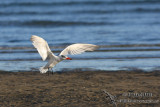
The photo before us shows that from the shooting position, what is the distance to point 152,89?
8.38 m

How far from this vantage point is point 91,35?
17875mm

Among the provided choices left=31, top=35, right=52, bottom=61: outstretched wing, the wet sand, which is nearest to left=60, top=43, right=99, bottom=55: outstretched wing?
left=31, top=35, right=52, bottom=61: outstretched wing

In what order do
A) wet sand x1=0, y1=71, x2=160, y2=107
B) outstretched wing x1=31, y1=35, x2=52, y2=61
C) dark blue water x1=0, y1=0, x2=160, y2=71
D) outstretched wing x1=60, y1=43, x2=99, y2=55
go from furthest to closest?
dark blue water x1=0, y1=0, x2=160, y2=71, outstretched wing x1=31, y1=35, x2=52, y2=61, outstretched wing x1=60, y1=43, x2=99, y2=55, wet sand x1=0, y1=71, x2=160, y2=107

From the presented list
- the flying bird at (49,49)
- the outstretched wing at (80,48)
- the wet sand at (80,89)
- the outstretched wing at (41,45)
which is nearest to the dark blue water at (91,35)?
the wet sand at (80,89)

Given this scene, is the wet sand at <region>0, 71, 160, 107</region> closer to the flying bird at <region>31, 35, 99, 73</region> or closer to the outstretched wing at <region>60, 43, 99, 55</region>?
the flying bird at <region>31, 35, 99, 73</region>

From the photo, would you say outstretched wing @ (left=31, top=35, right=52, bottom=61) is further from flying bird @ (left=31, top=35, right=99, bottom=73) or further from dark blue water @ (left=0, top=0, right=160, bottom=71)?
dark blue water @ (left=0, top=0, right=160, bottom=71)

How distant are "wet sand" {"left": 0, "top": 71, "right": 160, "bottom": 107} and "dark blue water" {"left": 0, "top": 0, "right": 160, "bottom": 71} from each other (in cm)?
107

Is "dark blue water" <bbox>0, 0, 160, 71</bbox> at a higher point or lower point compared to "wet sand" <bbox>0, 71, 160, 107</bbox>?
higher

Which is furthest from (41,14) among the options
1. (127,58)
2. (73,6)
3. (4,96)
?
(4,96)

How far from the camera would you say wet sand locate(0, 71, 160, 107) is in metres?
7.53

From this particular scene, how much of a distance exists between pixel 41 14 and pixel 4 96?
69.2ft

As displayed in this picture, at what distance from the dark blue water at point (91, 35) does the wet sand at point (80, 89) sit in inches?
42.2

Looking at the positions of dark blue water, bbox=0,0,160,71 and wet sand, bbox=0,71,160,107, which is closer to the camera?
wet sand, bbox=0,71,160,107

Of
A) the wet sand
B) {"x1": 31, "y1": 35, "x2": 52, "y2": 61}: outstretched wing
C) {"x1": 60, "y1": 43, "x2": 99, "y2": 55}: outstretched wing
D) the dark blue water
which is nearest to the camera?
the wet sand
